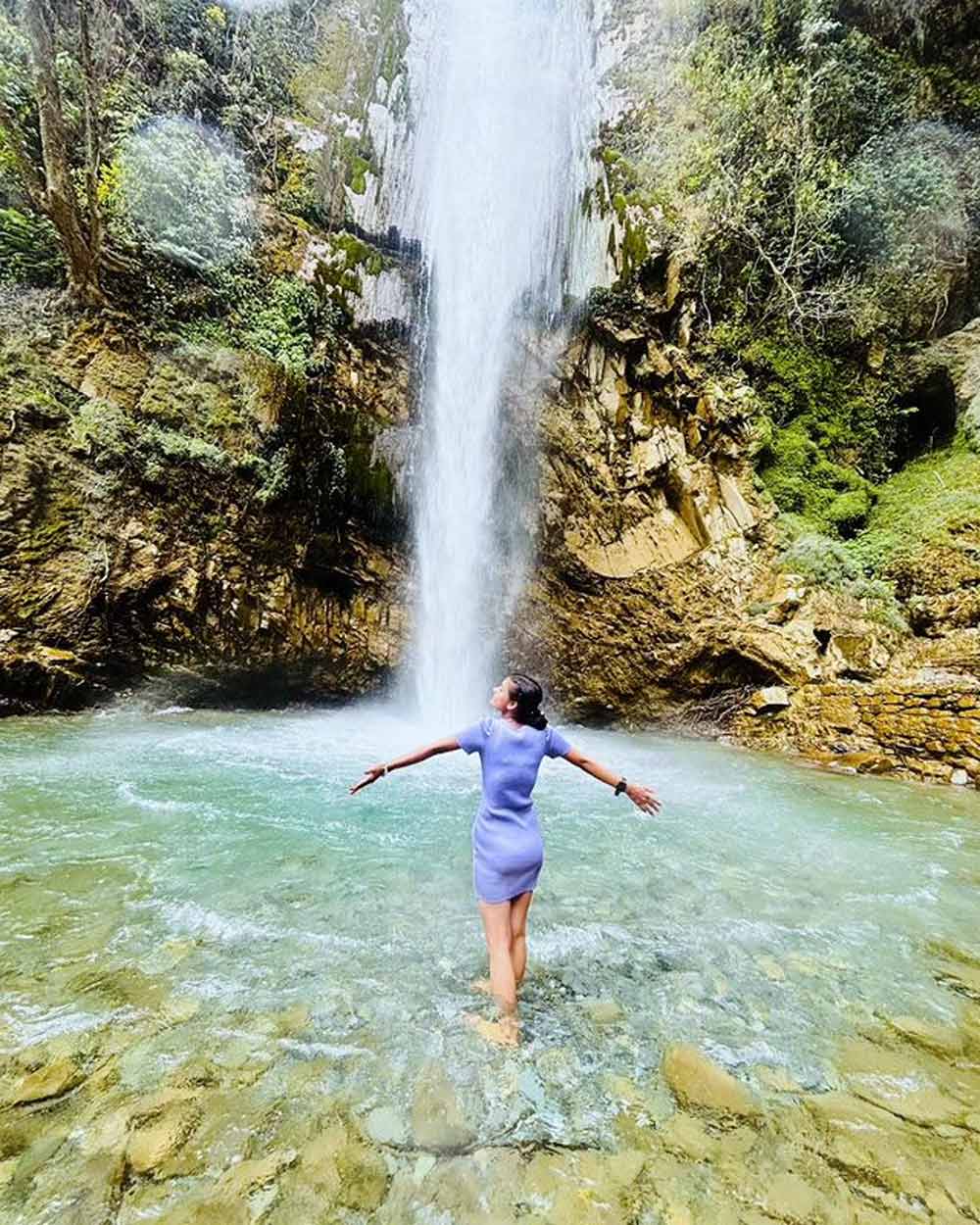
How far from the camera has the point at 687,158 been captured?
38.8 feet

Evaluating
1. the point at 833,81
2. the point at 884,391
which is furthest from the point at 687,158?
the point at 884,391

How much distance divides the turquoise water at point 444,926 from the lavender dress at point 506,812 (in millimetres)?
499

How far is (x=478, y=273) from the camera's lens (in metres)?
12.5

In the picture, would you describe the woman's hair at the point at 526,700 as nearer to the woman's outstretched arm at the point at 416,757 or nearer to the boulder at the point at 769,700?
the woman's outstretched arm at the point at 416,757

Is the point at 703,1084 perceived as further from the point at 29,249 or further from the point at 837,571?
the point at 29,249

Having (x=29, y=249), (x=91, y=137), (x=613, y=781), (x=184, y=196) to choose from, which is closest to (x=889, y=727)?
(x=613, y=781)

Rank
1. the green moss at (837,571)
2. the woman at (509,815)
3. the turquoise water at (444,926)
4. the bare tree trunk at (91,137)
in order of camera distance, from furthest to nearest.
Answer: the green moss at (837,571), the bare tree trunk at (91,137), the woman at (509,815), the turquoise water at (444,926)

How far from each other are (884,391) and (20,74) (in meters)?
15.7

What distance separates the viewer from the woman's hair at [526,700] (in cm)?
249

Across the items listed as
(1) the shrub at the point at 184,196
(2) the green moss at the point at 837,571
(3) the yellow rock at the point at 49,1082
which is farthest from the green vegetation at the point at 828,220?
(3) the yellow rock at the point at 49,1082

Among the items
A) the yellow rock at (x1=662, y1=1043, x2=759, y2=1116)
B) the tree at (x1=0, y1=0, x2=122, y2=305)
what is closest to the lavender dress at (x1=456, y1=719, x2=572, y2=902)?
the yellow rock at (x1=662, y1=1043, x2=759, y2=1116)

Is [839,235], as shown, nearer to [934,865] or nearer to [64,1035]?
[934,865]

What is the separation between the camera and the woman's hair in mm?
2488

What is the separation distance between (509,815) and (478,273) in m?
12.8
